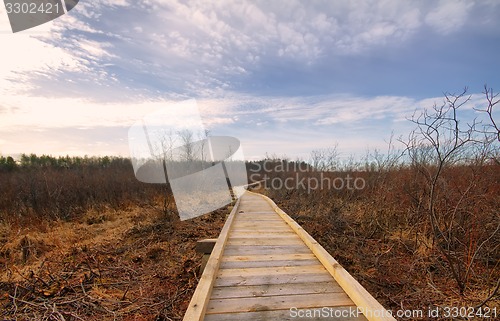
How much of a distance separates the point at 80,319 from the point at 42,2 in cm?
392

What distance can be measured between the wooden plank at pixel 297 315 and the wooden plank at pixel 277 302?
63mm

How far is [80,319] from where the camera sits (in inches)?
140

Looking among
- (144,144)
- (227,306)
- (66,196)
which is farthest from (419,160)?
(66,196)

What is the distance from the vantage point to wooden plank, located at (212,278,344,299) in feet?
9.30

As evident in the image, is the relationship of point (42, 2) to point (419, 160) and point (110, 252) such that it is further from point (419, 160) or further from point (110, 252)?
point (419, 160)

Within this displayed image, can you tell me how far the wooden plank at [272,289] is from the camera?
9.30ft

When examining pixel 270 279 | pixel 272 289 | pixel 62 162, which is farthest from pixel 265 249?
pixel 62 162

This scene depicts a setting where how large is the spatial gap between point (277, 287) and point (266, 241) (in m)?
1.85

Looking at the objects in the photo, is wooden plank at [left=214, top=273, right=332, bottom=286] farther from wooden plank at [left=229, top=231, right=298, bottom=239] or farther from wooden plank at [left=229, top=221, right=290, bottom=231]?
wooden plank at [left=229, top=221, right=290, bottom=231]

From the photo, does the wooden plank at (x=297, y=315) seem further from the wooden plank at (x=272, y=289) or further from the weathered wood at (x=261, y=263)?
the weathered wood at (x=261, y=263)

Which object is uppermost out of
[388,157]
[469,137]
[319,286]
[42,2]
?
[42,2]

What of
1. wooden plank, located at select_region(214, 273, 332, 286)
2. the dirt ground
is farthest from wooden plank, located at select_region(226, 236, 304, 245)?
wooden plank, located at select_region(214, 273, 332, 286)

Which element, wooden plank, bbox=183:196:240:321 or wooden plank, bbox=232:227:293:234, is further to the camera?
wooden plank, bbox=232:227:293:234

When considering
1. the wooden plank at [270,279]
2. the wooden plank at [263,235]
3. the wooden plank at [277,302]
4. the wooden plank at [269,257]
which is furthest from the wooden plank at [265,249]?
the wooden plank at [277,302]
